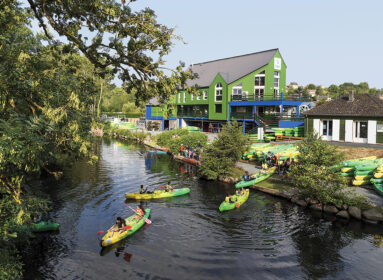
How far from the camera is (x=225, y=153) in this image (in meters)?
30.6

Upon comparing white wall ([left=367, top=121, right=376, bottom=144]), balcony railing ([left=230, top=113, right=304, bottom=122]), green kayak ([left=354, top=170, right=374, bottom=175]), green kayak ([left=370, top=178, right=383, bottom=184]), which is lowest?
green kayak ([left=370, top=178, right=383, bottom=184])

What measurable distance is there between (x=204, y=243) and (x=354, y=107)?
88.5 ft

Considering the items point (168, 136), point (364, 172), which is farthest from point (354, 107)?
point (168, 136)

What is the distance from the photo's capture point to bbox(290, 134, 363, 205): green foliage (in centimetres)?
2178

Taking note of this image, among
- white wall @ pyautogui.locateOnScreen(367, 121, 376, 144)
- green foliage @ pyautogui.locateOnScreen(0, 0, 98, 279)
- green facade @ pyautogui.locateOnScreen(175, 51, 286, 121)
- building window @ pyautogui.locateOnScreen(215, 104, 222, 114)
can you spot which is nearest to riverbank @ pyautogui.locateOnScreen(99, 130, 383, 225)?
white wall @ pyautogui.locateOnScreen(367, 121, 376, 144)

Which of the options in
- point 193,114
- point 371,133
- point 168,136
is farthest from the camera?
point 193,114

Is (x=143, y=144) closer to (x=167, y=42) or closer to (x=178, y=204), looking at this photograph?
(x=178, y=204)

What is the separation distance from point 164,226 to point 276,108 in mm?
36493

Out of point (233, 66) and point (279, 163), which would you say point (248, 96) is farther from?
point (279, 163)

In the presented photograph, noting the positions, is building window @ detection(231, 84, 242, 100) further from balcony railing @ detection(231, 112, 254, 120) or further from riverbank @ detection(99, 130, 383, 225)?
riverbank @ detection(99, 130, 383, 225)

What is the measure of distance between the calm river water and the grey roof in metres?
32.9

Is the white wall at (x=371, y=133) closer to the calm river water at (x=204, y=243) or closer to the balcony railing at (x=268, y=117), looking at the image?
the balcony railing at (x=268, y=117)

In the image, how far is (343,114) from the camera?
1421 inches

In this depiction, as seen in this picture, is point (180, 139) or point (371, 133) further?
point (180, 139)
